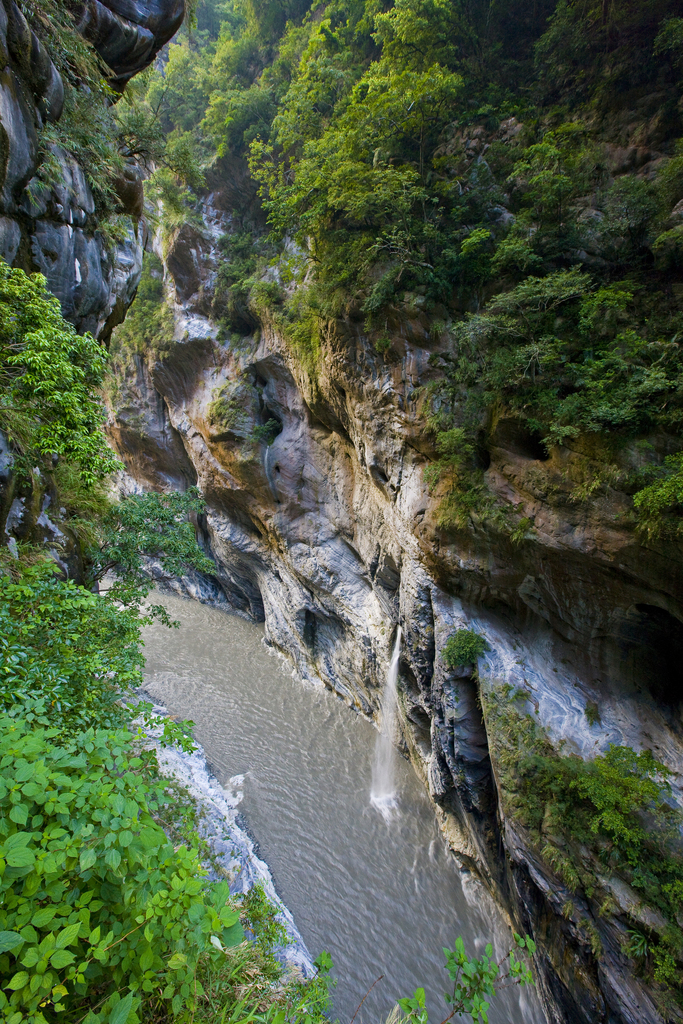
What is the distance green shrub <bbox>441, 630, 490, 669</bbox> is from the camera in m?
7.28

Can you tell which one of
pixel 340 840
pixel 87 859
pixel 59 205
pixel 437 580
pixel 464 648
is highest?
pixel 59 205

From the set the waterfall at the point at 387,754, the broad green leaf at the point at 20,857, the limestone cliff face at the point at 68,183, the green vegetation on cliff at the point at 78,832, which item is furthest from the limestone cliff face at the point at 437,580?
the broad green leaf at the point at 20,857

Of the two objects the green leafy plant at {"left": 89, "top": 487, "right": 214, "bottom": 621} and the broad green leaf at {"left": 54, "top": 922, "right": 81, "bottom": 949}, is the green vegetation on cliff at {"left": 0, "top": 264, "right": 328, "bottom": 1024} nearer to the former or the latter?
the broad green leaf at {"left": 54, "top": 922, "right": 81, "bottom": 949}

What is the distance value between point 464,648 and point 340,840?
4659 mm

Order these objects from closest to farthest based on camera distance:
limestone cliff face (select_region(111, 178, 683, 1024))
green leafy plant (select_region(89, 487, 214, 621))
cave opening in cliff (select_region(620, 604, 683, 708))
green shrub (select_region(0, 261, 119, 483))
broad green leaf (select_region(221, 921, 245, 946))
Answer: broad green leaf (select_region(221, 921, 245, 946))
green shrub (select_region(0, 261, 119, 483))
limestone cliff face (select_region(111, 178, 683, 1024))
cave opening in cliff (select_region(620, 604, 683, 708))
green leafy plant (select_region(89, 487, 214, 621))

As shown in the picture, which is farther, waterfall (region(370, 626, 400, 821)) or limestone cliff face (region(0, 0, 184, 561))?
waterfall (region(370, 626, 400, 821))

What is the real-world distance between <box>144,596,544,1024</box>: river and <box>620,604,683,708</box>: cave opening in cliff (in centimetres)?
480

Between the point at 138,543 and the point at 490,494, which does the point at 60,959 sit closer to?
the point at 138,543

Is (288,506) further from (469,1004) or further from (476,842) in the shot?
(469,1004)

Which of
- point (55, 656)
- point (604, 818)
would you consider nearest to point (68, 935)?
point (55, 656)

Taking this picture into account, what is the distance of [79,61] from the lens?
6.52m

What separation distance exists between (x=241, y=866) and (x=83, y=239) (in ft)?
36.8


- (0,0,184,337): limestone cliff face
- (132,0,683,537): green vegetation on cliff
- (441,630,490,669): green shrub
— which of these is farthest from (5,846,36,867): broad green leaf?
(441,630,490,669): green shrub

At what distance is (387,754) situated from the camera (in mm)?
10219
